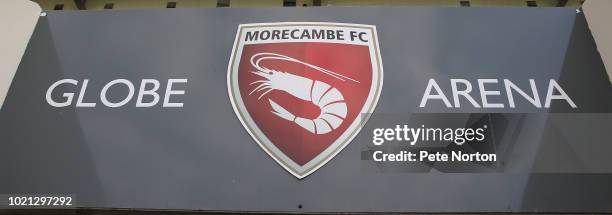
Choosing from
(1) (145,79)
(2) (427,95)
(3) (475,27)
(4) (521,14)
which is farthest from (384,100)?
(1) (145,79)

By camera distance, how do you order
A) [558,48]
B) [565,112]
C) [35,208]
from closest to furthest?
[35,208]
[565,112]
[558,48]

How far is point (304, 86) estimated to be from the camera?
4.54m

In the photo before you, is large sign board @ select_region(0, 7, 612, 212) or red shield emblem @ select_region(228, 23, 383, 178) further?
red shield emblem @ select_region(228, 23, 383, 178)

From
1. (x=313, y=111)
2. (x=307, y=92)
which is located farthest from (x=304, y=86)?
(x=313, y=111)

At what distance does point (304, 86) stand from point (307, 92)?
0.19 feet

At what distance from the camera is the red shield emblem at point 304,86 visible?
14.1 feet

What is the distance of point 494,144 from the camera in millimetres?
4277

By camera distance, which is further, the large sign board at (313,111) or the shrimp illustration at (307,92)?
the shrimp illustration at (307,92)

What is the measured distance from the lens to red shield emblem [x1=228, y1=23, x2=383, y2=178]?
14.1 feet

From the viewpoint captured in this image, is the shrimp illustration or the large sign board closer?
the large sign board

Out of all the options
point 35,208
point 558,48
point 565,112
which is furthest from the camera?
point 558,48

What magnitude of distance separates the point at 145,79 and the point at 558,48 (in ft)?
10.3

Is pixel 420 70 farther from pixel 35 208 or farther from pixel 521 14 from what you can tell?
pixel 35 208

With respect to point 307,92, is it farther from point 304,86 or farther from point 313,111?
point 313,111
